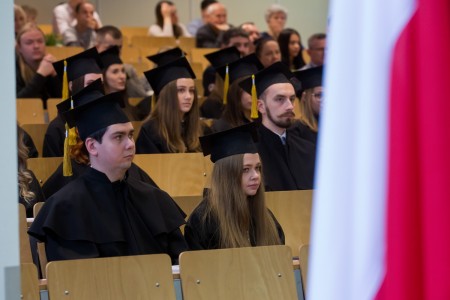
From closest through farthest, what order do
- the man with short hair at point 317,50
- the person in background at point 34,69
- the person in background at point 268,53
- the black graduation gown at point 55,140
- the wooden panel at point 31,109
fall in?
the black graduation gown at point 55,140
the wooden panel at point 31,109
the person in background at point 34,69
the person in background at point 268,53
the man with short hair at point 317,50

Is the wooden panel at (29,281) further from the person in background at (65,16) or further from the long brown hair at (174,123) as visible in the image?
the person in background at (65,16)

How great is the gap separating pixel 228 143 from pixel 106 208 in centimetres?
82

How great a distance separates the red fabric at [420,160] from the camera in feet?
4.90

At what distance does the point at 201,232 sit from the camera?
16.9 feet

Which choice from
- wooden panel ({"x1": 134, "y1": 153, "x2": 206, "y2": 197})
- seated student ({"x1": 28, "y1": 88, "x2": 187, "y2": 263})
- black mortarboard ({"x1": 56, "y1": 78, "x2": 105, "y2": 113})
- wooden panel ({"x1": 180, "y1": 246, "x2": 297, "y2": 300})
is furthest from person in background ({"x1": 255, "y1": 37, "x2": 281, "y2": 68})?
wooden panel ({"x1": 180, "y1": 246, "x2": 297, "y2": 300})

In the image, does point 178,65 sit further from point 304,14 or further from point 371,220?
point 304,14

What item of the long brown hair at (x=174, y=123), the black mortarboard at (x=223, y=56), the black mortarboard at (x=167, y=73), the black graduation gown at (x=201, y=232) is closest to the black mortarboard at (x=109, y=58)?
the black mortarboard at (x=167, y=73)

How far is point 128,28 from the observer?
50.9 ft

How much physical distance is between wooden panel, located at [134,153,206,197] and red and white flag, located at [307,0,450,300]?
4.90m

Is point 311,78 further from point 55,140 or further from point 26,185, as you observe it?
Result: point 26,185

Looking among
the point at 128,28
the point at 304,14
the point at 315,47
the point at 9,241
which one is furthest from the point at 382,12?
the point at 304,14

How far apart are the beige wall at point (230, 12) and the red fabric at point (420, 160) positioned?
14.9 meters

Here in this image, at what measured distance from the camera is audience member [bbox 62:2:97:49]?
1206 cm

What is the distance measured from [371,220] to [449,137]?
0.19 meters
